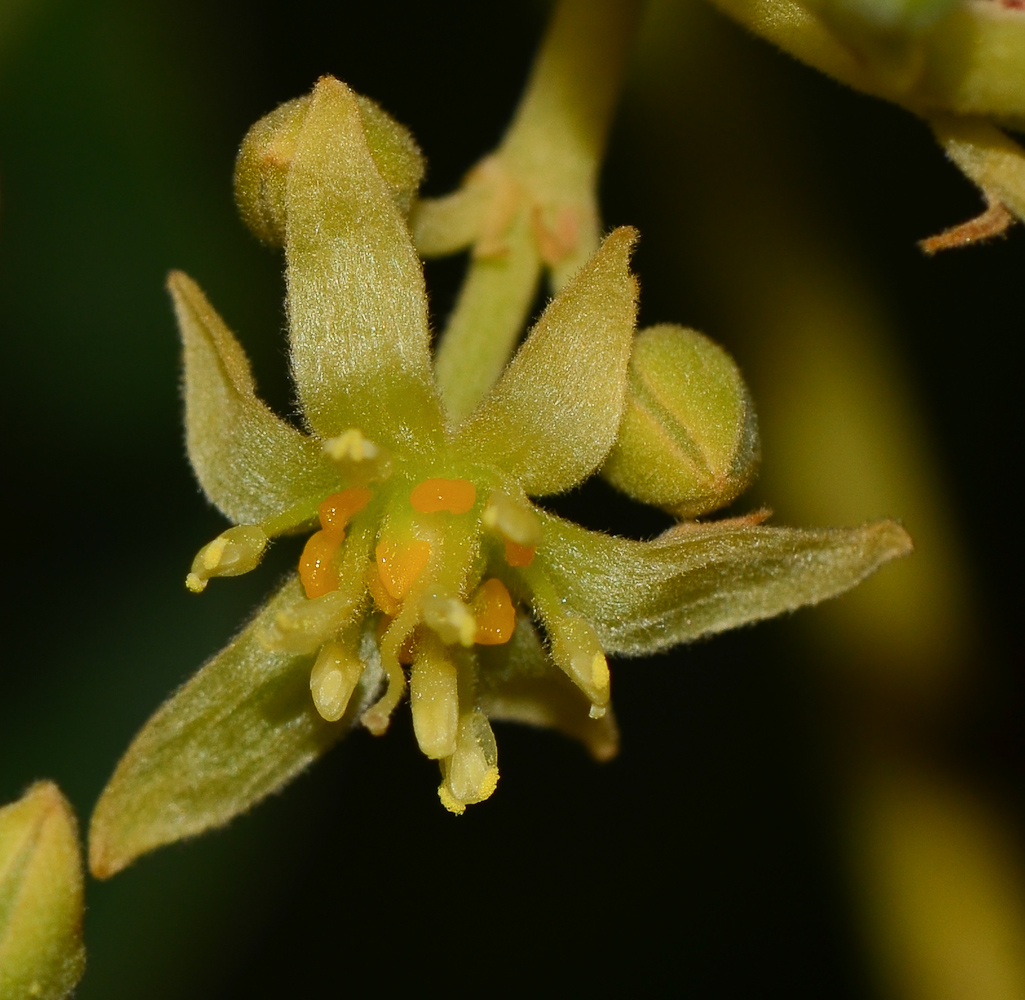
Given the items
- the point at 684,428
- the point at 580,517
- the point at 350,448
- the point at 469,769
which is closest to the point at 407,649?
the point at 469,769

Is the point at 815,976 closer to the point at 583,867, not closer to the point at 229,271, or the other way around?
the point at 583,867

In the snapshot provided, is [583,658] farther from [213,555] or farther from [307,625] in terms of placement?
[213,555]

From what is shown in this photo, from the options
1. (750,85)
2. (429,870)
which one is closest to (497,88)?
(750,85)

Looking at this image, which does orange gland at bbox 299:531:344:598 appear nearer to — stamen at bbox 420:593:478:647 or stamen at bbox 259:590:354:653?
stamen at bbox 259:590:354:653

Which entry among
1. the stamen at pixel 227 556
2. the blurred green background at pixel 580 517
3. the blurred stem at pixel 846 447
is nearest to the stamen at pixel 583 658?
the stamen at pixel 227 556

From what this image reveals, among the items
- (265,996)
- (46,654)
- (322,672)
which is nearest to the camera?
(322,672)

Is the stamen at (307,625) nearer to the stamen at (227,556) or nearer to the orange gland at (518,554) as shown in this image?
the stamen at (227,556)
